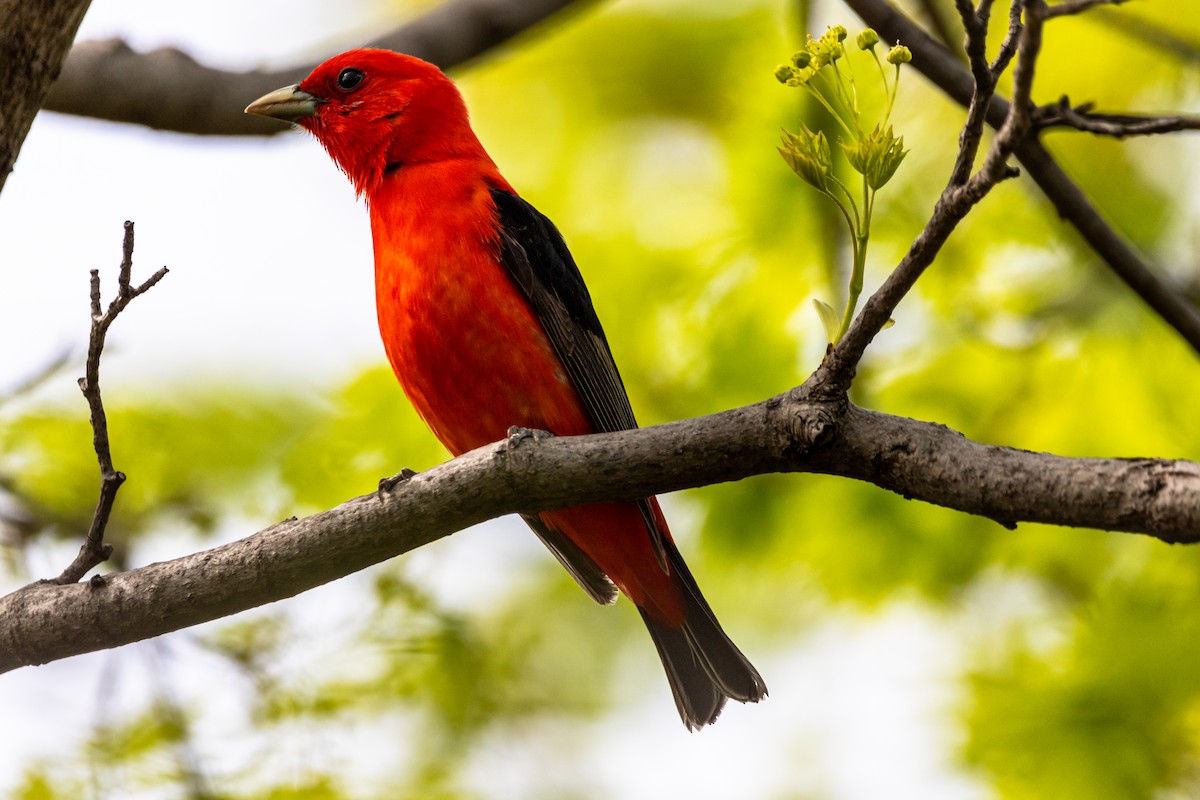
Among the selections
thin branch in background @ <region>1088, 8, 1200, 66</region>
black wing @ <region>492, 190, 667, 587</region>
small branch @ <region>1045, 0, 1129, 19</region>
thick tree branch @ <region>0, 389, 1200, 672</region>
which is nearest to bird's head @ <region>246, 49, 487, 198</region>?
black wing @ <region>492, 190, 667, 587</region>

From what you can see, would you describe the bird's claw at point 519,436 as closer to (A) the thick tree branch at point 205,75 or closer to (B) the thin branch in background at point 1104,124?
(B) the thin branch in background at point 1104,124

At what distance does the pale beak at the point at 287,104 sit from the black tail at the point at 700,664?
2574mm

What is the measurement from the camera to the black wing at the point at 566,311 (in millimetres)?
4844

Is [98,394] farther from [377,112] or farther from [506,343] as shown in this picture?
[377,112]

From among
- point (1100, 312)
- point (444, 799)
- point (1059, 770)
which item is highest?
point (1100, 312)

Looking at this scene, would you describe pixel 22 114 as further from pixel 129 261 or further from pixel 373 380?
pixel 373 380

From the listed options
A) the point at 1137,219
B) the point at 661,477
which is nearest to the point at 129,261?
the point at 661,477

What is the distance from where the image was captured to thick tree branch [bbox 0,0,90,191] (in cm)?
335

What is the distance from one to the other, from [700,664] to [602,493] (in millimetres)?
2097

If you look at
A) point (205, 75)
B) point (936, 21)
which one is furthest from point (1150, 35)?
point (205, 75)

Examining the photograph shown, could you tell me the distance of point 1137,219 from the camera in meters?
6.54

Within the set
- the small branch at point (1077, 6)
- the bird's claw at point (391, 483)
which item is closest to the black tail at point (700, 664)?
the bird's claw at point (391, 483)

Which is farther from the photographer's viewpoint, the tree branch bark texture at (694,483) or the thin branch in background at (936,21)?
the thin branch in background at (936,21)

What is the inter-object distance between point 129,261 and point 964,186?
2175 mm
